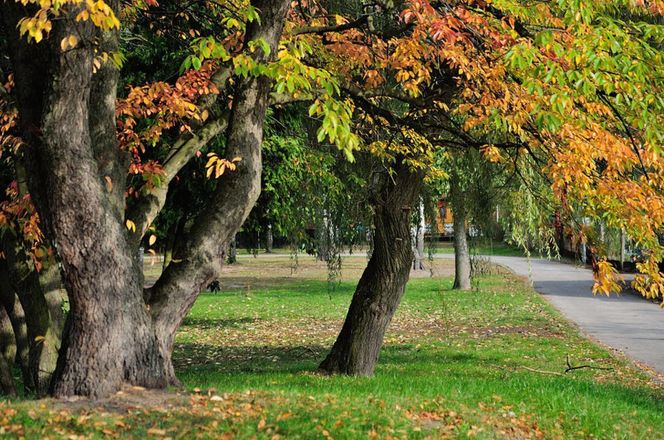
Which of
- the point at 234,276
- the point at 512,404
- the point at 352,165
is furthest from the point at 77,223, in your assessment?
the point at 234,276

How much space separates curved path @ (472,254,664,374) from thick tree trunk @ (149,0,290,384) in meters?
9.14

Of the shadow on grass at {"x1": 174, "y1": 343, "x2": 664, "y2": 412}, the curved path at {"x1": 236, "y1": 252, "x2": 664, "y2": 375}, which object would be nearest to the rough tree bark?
the shadow on grass at {"x1": 174, "y1": 343, "x2": 664, "y2": 412}

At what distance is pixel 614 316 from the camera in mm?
23750

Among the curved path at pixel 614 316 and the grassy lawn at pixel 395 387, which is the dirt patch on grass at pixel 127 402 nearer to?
the grassy lawn at pixel 395 387

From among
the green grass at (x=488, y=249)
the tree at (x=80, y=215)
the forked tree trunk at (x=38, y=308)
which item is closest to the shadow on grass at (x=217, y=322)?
the green grass at (x=488, y=249)

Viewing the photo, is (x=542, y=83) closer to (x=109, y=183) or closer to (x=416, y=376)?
(x=109, y=183)

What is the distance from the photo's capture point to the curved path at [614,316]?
1745cm

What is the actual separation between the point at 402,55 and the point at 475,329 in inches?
477

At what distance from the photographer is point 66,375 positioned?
729cm

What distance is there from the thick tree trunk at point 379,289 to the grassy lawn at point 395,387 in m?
0.44

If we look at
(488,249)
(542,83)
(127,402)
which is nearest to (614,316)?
(488,249)

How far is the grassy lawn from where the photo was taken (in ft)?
22.1

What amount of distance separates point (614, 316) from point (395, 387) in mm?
14474

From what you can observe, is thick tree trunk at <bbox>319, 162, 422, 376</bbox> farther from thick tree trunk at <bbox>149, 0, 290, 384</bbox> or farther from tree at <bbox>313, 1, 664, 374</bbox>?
thick tree trunk at <bbox>149, 0, 290, 384</bbox>
